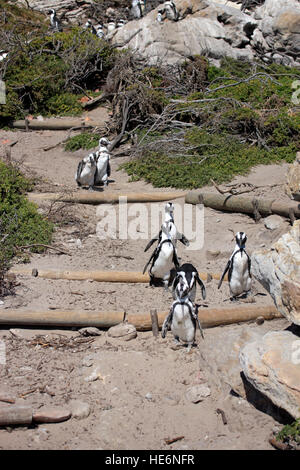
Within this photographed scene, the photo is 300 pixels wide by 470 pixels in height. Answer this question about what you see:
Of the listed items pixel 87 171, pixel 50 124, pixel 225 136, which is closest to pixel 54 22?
pixel 50 124

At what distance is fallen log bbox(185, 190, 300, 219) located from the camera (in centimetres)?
1014

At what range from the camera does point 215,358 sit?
6266 millimetres

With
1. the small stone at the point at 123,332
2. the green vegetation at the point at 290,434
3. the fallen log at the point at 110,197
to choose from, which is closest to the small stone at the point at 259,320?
the small stone at the point at 123,332

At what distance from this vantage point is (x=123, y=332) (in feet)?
22.3

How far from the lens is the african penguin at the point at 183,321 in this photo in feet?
21.8

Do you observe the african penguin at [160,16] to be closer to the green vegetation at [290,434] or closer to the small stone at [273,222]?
the small stone at [273,222]

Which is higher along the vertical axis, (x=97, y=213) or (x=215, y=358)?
(x=215, y=358)

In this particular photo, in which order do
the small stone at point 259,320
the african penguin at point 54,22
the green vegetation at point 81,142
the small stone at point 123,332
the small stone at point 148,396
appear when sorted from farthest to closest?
the african penguin at point 54,22 < the green vegetation at point 81,142 < the small stone at point 259,320 < the small stone at point 123,332 < the small stone at point 148,396

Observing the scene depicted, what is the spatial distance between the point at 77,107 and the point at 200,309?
12.1 metres

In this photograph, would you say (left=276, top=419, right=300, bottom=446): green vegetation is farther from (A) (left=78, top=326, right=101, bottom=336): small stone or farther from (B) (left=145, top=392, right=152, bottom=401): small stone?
(A) (left=78, top=326, right=101, bottom=336): small stone

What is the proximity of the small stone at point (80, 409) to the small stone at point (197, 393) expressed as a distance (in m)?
0.99

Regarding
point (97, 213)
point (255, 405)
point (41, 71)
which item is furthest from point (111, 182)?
point (255, 405)

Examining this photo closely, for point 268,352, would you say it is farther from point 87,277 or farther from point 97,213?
point 97,213
